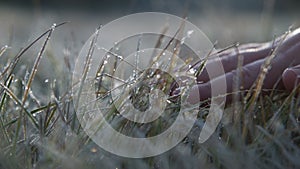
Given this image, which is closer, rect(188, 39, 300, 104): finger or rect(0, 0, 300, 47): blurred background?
rect(188, 39, 300, 104): finger

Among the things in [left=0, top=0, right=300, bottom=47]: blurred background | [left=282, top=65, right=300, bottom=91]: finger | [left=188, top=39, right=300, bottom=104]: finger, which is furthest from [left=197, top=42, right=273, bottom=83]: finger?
[left=0, top=0, right=300, bottom=47]: blurred background

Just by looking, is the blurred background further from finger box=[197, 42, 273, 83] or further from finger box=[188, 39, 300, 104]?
finger box=[188, 39, 300, 104]

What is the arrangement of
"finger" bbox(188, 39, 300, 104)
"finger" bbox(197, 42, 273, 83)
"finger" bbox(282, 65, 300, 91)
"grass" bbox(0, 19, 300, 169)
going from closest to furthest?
1. "grass" bbox(0, 19, 300, 169)
2. "finger" bbox(282, 65, 300, 91)
3. "finger" bbox(188, 39, 300, 104)
4. "finger" bbox(197, 42, 273, 83)

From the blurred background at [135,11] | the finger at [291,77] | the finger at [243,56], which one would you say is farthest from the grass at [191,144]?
the blurred background at [135,11]

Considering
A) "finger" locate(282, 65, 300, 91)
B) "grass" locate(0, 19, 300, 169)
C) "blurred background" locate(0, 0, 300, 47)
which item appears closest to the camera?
"grass" locate(0, 19, 300, 169)

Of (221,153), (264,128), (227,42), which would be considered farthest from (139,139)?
(227,42)

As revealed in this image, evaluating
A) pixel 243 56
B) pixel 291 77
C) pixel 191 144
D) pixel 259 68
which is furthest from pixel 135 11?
pixel 191 144
